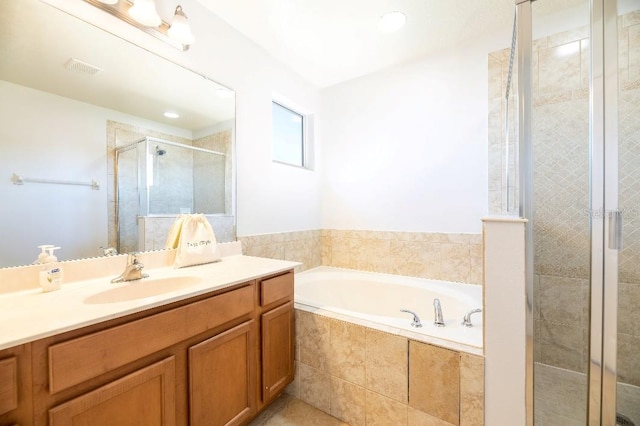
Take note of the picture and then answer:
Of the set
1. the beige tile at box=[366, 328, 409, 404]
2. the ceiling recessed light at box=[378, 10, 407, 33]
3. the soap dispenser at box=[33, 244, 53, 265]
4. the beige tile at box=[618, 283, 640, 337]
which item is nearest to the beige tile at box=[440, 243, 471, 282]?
the beige tile at box=[618, 283, 640, 337]

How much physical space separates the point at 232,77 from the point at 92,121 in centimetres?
97

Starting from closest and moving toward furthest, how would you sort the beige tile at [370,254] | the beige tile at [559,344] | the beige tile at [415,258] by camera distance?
1. the beige tile at [559,344]
2. the beige tile at [415,258]
3. the beige tile at [370,254]

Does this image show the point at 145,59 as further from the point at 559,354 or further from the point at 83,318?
the point at 559,354

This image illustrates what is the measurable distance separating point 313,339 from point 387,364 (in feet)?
1.50

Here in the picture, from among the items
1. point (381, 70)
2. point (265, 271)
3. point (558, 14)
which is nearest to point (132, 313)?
point (265, 271)

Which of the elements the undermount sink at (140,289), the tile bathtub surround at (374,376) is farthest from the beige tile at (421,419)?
the undermount sink at (140,289)

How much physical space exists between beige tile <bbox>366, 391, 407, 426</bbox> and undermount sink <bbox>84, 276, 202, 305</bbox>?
1.11 meters

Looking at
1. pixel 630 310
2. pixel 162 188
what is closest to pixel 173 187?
pixel 162 188

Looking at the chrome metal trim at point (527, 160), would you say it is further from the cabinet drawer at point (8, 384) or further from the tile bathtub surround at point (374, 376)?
the cabinet drawer at point (8, 384)

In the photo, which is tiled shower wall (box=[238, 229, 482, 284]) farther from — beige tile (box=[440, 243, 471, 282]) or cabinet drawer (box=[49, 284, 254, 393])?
cabinet drawer (box=[49, 284, 254, 393])

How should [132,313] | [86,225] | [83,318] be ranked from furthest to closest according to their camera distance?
[86,225]
[132,313]
[83,318]

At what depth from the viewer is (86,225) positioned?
1.23 meters

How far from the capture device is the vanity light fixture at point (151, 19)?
4.30ft

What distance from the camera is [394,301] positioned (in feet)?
7.19
